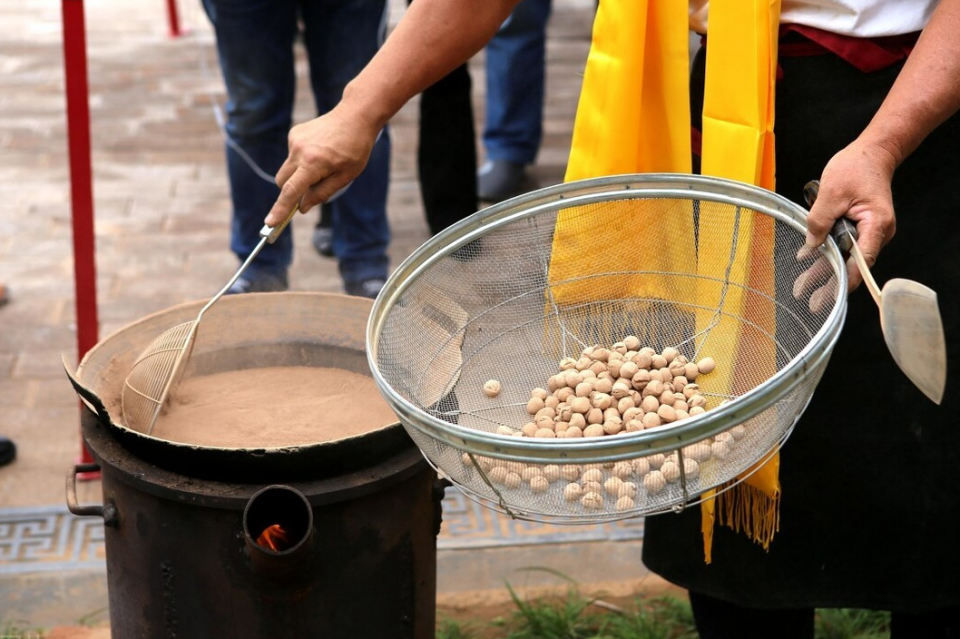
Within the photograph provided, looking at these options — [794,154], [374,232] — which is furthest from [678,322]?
[374,232]

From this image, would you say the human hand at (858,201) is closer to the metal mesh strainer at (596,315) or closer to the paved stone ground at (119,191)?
the metal mesh strainer at (596,315)

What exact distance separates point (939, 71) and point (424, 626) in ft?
4.14

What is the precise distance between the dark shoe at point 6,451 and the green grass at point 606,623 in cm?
142

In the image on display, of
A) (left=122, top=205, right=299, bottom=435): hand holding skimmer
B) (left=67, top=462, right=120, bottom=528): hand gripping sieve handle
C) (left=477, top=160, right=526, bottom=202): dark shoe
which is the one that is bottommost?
(left=477, top=160, right=526, bottom=202): dark shoe

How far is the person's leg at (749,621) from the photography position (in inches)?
83.6

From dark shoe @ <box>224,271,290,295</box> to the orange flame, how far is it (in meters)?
2.32

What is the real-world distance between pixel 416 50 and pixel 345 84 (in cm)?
212

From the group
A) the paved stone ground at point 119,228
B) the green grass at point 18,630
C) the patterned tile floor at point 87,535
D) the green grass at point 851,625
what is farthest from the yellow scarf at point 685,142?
the green grass at point 18,630

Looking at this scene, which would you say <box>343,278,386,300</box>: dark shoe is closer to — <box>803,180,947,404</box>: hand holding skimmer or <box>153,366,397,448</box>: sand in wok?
<box>153,366,397,448</box>: sand in wok

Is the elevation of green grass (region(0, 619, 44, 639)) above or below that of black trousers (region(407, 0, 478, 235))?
below

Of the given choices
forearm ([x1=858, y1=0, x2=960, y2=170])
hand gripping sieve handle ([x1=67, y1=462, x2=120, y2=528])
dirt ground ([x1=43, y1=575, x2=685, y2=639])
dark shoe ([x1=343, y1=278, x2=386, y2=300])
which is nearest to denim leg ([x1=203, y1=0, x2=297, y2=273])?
dark shoe ([x1=343, y1=278, x2=386, y2=300])

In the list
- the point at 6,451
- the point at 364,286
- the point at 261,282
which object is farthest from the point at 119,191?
the point at 6,451

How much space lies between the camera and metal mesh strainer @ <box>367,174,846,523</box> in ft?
5.09

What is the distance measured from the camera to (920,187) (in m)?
1.83
